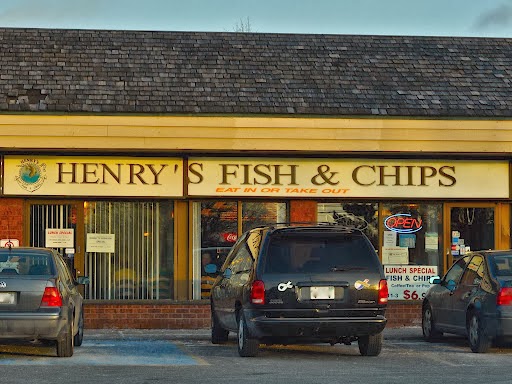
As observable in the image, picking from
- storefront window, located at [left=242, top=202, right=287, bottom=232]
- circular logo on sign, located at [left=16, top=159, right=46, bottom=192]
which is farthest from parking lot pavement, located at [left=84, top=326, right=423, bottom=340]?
circular logo on sign, located at [left=16, top=159, right=46, bottom=192]

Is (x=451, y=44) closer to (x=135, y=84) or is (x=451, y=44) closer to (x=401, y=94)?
(x=401, y=94)

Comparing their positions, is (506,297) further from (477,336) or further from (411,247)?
(411,247)

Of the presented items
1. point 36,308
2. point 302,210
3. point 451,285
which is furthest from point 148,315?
point 36,308

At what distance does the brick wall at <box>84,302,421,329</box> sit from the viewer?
21.0 metres

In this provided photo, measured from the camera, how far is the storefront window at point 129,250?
2170 cm

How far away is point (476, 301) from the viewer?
15945mm

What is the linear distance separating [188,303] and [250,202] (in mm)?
2214

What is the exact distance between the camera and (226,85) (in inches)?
867

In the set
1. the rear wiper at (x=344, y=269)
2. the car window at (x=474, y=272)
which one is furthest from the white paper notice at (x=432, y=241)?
the rear wiper at (x=344, y=269)

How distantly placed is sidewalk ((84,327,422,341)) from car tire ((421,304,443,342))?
0.64m

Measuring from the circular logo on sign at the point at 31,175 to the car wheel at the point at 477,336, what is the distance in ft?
28.2

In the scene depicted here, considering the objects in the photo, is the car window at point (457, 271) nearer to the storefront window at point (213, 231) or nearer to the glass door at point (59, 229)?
the storefront window at point (213, 231)

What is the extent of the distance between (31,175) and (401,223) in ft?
22.3

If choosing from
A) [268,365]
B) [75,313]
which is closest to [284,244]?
[268,365]
